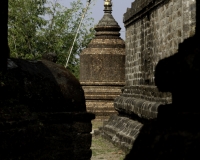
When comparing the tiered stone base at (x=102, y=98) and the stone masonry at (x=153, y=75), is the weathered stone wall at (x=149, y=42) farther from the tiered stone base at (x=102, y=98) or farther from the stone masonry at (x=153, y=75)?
the tiered stone base at (x=102, y=98)

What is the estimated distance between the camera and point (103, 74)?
18.9 metres

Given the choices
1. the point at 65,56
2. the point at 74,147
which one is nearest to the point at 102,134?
the point at 74,147

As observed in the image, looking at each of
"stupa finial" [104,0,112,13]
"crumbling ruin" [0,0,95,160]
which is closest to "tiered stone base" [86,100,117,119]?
"stupa finial" [104,0,112,13]

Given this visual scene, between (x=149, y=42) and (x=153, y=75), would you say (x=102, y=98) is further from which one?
(x=153, y=75)

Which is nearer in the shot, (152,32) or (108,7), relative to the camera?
(152,32)

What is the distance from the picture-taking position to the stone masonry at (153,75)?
8.05 ft

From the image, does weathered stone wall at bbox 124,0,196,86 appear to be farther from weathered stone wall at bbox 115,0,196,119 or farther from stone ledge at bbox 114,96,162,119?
stone ledge at bbox 114,96,162,119

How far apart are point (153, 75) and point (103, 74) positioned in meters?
7.37

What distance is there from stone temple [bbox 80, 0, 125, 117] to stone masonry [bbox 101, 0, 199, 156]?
11.4 feet

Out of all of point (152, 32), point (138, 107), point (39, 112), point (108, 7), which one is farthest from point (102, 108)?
point (39, 112)

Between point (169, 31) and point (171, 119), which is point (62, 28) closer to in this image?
point (169, 31)

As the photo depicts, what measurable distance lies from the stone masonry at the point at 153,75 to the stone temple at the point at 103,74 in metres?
3.47

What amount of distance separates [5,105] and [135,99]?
25.6 ft

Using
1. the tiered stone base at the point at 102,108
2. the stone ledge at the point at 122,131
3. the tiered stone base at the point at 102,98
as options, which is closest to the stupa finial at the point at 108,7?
the tiered stone base at the point at 102,98
